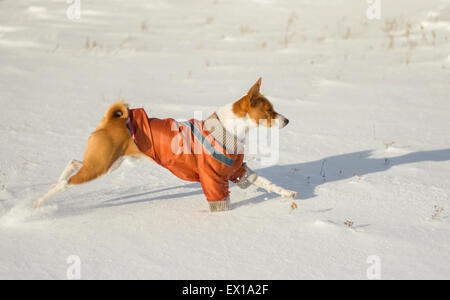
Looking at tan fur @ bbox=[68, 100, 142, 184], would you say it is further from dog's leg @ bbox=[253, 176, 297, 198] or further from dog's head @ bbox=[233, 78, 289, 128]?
dog's leg @ bbox=[253, 176, 297, 198]

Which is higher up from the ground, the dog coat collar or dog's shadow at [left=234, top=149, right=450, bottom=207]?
the dog coat collar

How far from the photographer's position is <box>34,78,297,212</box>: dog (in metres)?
3.22

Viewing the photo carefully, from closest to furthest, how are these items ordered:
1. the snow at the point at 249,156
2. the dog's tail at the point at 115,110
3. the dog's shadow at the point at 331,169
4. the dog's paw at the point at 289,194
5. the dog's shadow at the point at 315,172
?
the snow at the point at 249,156 → the dog's tail at the point at 115,110 → the dog's paw at the point at 289,194 → the dog's shadow at the point at 315,172 → the dog's shadow at the point at 331,169

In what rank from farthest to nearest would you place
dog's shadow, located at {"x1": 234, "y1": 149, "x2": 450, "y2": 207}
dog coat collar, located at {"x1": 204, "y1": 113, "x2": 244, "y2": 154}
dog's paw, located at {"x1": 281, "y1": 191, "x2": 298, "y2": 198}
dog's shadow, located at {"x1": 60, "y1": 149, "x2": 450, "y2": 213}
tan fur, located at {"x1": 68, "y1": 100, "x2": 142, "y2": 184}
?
dog's shadow, located at {"x1": 234, "y1": 149, "x2": 450, "y2": 207} → dog's shadow, located at {"x1": 60, "y1": 149, "x2": 450, "y2": 213} → dog's paw, located at {"x1": 281, "y1": 191, "x2": 298, "y2": 198} → dog coat collar, located at {"x1": 204, "y1": 113, "x2": 244, "y2": 154} → tan fur, located at {"x1": 68, "y1": 100, "x2": 142, "y2": 184}

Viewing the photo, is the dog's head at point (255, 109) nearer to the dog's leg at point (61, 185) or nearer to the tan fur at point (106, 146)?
the tan fur at point (106, 146)

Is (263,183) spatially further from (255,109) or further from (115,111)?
(115,111)

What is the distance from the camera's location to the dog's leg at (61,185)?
3271 mm

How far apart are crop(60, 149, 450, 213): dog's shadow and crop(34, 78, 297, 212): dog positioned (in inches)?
13.2

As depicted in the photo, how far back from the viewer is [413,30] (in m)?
9.20

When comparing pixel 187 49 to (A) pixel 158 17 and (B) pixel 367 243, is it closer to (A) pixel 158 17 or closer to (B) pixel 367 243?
(A) pixel 158 17

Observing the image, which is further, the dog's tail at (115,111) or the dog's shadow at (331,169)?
the dog's shadow at (331,169)

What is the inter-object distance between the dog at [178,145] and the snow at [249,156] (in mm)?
241

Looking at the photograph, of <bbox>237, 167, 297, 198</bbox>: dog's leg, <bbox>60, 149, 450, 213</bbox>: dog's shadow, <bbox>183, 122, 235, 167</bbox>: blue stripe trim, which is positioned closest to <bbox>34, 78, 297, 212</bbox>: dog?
<bbox>183, 122, 235, 167</bbox>: blue stripe trim

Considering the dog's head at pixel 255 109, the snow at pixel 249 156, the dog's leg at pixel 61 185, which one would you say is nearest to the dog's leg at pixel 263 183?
the snow at pixel 249 156
